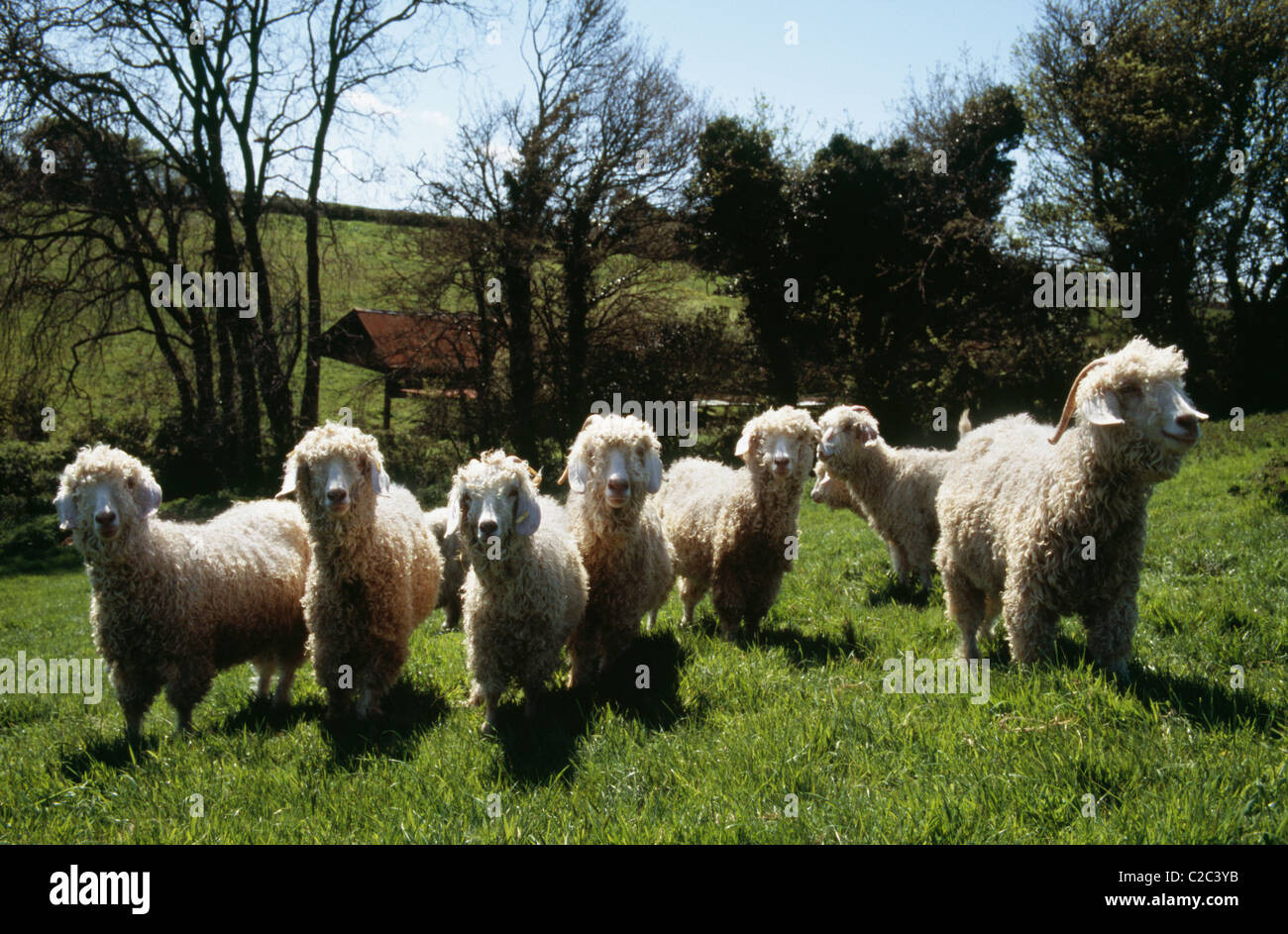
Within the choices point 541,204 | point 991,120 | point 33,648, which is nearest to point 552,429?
point 541,204

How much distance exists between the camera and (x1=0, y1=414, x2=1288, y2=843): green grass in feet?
9.76

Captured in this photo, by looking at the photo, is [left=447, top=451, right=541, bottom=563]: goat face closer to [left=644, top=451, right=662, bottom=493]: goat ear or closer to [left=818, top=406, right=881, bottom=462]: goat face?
[left=644, top=451, right=662, bottom=493]: goat ear

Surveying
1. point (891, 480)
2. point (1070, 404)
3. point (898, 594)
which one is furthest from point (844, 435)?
point (1070, 404)

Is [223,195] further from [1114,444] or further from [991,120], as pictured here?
[1114,444]

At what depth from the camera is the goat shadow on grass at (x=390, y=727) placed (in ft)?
14.1

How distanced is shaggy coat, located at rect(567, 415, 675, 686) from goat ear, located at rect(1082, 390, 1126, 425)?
2491mm

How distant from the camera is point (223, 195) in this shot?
18.2 meters

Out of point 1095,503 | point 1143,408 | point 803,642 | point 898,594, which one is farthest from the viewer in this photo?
point 898,594

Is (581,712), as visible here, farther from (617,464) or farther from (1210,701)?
(1210,701)

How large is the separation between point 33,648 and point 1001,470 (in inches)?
448

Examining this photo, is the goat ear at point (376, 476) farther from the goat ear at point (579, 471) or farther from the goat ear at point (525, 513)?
the goat ear at point (579, 471)

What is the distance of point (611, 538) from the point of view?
5.32 metres

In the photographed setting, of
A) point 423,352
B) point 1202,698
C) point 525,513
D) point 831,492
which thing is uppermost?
point 423,352

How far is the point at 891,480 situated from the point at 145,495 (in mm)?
6562
